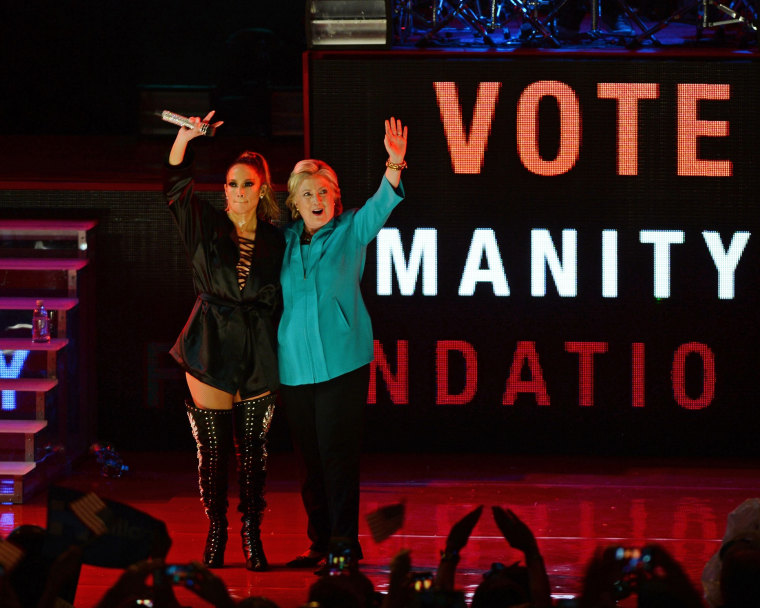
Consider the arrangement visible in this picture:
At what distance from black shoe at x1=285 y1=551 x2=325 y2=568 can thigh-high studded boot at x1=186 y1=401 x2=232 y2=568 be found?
0.87 ft

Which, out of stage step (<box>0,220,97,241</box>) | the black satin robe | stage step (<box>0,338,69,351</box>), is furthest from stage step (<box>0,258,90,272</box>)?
the black satin robe

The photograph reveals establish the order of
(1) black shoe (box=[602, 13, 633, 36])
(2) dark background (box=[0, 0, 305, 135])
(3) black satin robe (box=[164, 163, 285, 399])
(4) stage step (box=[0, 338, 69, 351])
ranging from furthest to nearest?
(2) dark background (box=[0, 0, 305, 135]), (1) black shoe (box=[602, 13, 633, 36]), (4) stage step (box=[0, 338, 69, 351]), (3) black satin robe (box=[164, 163, 285, 399])

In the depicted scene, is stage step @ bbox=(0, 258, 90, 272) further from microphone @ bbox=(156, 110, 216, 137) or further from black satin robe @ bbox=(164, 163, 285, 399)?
microphone @ bbox=(156, 110, 216, 137)

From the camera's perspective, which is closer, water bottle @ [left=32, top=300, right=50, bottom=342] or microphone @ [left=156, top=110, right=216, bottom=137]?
microphone @ [left=156, top=110, right=216, bottom=137]

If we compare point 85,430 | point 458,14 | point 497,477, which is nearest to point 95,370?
point 85,430

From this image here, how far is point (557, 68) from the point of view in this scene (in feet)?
19.9

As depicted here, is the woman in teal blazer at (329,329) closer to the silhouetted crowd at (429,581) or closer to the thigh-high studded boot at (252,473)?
the thigh-high studded boot at (252,473)

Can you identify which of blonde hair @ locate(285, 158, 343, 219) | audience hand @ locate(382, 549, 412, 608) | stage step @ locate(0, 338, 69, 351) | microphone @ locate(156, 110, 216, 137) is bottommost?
audience hand @ locate(382, 549, 412, 608)

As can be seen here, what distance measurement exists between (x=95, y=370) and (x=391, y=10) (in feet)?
8.00

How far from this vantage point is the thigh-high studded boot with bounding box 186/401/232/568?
174 inches

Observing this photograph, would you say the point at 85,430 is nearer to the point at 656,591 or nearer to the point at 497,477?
the point at 497,477

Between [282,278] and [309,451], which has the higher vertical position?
[282,278]

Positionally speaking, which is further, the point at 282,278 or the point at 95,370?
the point at 95,370

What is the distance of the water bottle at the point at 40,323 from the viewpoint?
19.2 feet
